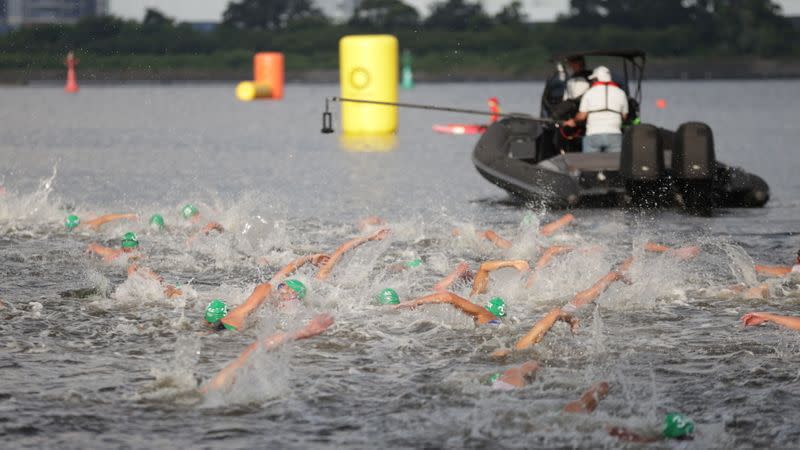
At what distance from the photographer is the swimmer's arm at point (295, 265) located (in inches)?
426

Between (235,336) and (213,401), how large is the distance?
5.82 ft

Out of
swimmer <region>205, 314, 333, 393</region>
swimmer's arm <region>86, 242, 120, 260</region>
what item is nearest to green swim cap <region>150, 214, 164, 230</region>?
swimmer's arm <region>86, 242, 120, 260</region>

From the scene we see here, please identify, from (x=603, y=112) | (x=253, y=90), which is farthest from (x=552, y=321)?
(x=253, y=90)

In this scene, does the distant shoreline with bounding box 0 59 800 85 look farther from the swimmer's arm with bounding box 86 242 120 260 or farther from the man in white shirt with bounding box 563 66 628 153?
the swimmer's arm with bounding box 86 242 120 260

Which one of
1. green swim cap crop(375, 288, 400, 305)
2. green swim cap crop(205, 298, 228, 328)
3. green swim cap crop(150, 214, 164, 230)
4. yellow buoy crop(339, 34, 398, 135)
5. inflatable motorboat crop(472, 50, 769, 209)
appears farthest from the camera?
yellow buoy crop(339, 34, 398, 135)

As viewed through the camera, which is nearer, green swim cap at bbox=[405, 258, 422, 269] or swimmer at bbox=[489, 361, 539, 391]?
swimmer at bbox=[489, 361, 539, 391]

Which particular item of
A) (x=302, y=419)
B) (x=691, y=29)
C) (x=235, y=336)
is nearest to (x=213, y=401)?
(x=302, y=419)

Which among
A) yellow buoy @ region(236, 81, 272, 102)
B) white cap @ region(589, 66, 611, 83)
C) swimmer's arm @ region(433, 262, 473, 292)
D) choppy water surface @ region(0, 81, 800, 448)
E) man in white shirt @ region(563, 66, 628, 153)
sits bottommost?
choppy water surface @ region(0, 81, 800, 448)

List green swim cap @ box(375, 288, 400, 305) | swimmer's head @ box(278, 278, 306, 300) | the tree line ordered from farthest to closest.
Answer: the tree line → green swim cap @ box(375, 288, 400, 305) → swimmer's head @ box(278, 278, 306, 300)

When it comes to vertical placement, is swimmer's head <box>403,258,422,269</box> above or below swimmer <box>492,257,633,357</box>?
below

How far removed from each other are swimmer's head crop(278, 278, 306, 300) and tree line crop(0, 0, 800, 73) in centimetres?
9426

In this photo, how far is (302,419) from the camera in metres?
7.57

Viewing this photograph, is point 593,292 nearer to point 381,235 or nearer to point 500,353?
point 500,353

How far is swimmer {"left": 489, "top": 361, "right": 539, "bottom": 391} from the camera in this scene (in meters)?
8.05
